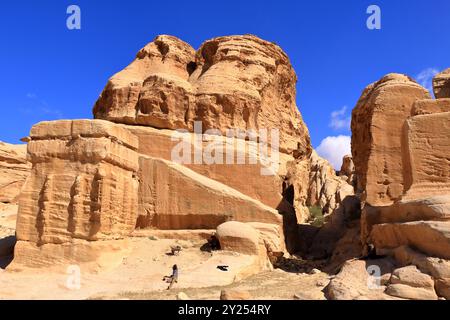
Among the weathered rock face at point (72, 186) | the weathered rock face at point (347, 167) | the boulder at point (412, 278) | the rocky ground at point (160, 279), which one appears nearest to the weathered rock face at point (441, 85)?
the rocky ground at point (160, 279)

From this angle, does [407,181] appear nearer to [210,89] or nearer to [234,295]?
[234,295]

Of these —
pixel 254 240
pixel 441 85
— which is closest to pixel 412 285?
pixel 254 240

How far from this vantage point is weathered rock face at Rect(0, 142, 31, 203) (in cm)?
2589

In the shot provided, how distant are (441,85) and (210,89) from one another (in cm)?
960

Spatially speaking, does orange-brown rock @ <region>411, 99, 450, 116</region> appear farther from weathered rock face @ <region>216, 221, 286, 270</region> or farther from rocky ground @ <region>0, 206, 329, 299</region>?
weathered rock face @ <region>216, 221, 286, 270</region>

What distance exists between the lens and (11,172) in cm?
2683

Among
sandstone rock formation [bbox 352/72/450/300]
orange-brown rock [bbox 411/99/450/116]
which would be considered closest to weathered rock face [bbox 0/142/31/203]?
sandstone rock formation [bbox 352/72/450/300]

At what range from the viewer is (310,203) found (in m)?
38.2

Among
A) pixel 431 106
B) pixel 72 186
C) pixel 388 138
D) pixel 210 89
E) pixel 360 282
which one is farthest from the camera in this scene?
pixel 210 89

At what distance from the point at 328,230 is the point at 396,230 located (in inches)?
396

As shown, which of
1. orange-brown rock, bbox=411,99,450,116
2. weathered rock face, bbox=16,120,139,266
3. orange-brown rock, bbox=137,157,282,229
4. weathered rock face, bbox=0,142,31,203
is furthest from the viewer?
weathered rock face, bbox=0,142,31,203

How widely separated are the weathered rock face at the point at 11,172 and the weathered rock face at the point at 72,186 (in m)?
13.8

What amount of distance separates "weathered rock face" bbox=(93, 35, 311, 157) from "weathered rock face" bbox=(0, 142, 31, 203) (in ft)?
28.3
